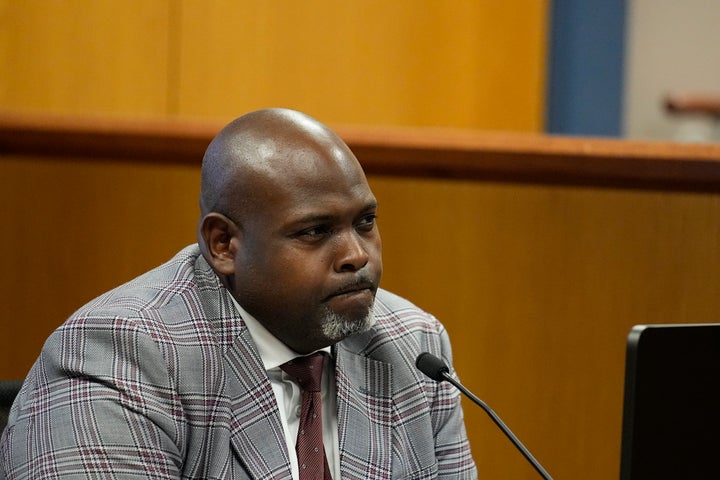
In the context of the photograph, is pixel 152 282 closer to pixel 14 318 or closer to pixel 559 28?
pixel 14 318

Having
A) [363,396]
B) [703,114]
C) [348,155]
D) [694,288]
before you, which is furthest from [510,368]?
[703,114]

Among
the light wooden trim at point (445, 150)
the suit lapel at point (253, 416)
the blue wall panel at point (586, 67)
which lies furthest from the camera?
the blue wall panel at point (586, 67)

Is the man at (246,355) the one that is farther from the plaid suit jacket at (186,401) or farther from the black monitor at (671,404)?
the black monitor at (671,404)

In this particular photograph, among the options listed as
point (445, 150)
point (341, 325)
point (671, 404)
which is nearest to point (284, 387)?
point (341, 325)

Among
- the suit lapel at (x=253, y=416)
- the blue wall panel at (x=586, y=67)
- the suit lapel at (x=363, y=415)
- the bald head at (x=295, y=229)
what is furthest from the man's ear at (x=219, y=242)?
the blue wall panel at (x=586, y=67)

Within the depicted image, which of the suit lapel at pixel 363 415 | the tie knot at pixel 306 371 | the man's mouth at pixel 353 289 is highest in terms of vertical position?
the man's mouth at pixel 353 289

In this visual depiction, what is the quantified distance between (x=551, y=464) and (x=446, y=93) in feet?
3.99

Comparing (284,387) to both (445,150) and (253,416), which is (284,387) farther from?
(445,150)

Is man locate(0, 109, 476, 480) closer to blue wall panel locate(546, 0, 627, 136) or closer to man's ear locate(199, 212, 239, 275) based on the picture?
man's ear locate(199, 212, 239, 275)

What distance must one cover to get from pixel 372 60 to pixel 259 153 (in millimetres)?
1651

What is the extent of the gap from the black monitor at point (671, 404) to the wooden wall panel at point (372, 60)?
2.11m

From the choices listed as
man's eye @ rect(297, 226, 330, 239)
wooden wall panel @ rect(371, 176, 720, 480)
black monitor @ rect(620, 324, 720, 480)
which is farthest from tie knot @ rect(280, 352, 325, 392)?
wooden wall panel @ rect(371, 176, 720, 480)

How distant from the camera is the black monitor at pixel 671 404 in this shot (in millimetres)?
1162

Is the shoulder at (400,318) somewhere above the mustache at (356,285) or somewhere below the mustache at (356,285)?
below
